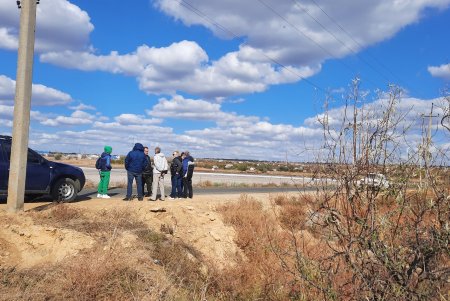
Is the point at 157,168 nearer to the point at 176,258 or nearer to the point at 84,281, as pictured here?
the point at 176,258

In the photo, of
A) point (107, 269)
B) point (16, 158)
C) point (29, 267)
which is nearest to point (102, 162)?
point (16, 158)

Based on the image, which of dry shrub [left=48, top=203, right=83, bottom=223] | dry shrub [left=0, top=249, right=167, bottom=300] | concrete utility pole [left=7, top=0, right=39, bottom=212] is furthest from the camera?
dry shrub [left=48, top=203, right=83, bottom=223]

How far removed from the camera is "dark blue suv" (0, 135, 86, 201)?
488 inches

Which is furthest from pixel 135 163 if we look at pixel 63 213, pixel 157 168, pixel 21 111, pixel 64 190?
pixel 21 111

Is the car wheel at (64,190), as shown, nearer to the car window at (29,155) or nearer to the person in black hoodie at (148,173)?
the car window at (29,155)

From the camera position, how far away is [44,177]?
13.1 metres

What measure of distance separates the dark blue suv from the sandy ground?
0.46 metres

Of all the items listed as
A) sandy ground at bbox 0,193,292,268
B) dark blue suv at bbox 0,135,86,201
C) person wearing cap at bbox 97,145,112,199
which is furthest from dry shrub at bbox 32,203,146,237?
person wearing cap at bbox 97,145,112,199

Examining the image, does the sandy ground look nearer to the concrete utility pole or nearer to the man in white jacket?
the concrete utility pole

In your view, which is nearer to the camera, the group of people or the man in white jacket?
the group of people

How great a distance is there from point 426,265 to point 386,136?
5.37 feet

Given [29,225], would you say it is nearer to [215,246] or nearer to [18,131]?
[18,131]

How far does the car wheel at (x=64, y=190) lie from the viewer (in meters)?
13.4

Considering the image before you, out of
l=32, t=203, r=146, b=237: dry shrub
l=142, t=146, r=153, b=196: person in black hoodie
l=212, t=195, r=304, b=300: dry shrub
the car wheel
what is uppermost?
l=142, t=146, r=153, b=196: person in black hoodie
